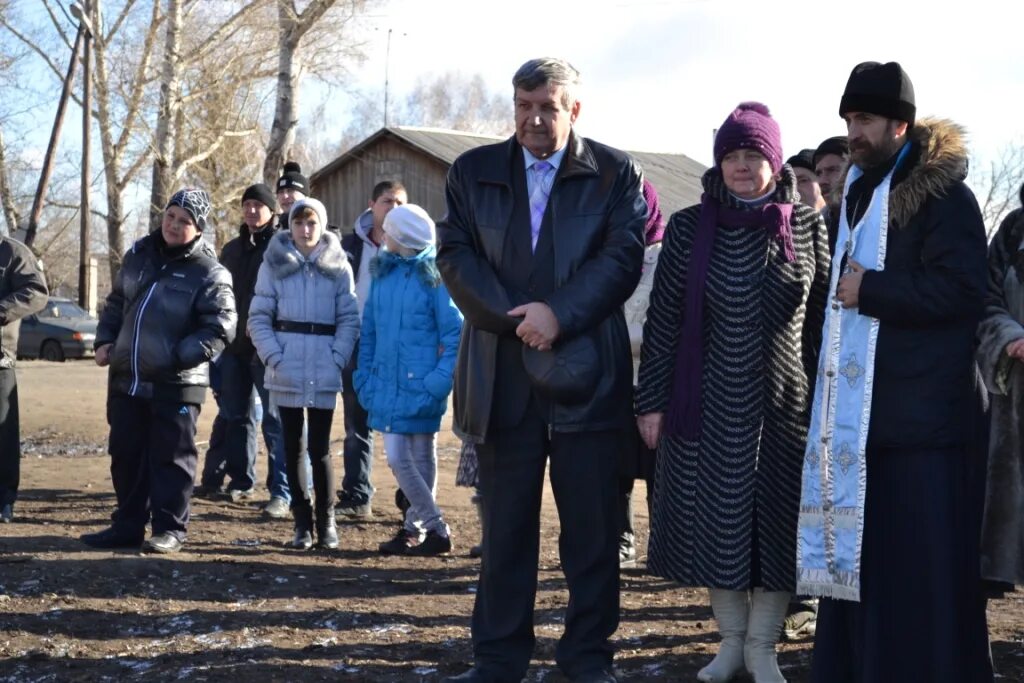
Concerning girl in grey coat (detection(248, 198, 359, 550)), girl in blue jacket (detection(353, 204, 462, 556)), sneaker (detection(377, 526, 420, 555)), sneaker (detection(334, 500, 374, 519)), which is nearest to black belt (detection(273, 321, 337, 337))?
girl in grey coat (detection(248, 198, 359, 550))

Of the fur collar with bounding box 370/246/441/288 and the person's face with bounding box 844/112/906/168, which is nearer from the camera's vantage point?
the person's face with bounding box 844/112/906/168

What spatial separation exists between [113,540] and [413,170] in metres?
33.0

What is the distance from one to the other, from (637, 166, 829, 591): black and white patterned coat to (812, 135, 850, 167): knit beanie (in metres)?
1.91

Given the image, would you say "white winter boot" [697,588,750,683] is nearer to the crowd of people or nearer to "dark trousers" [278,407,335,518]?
the crowd of people

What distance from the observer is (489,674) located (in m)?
4.85

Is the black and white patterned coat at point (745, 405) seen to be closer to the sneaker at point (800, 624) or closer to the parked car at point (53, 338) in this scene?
the sneaker at point (800, 624)

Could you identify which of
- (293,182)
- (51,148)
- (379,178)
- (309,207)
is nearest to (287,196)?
(293,182)

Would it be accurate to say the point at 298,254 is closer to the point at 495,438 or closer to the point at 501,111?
the point at 495,438

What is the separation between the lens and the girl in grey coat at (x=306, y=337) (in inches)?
297

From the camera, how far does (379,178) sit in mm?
40781

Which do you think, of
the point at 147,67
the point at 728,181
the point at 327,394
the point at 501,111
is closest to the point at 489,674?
the point at 728,181

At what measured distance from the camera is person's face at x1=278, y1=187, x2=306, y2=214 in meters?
9.80

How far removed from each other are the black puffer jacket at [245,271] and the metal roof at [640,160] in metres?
27.0

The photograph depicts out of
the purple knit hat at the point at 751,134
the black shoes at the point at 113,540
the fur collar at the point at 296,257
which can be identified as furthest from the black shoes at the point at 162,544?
the purple knit hat at the point at 751,134
